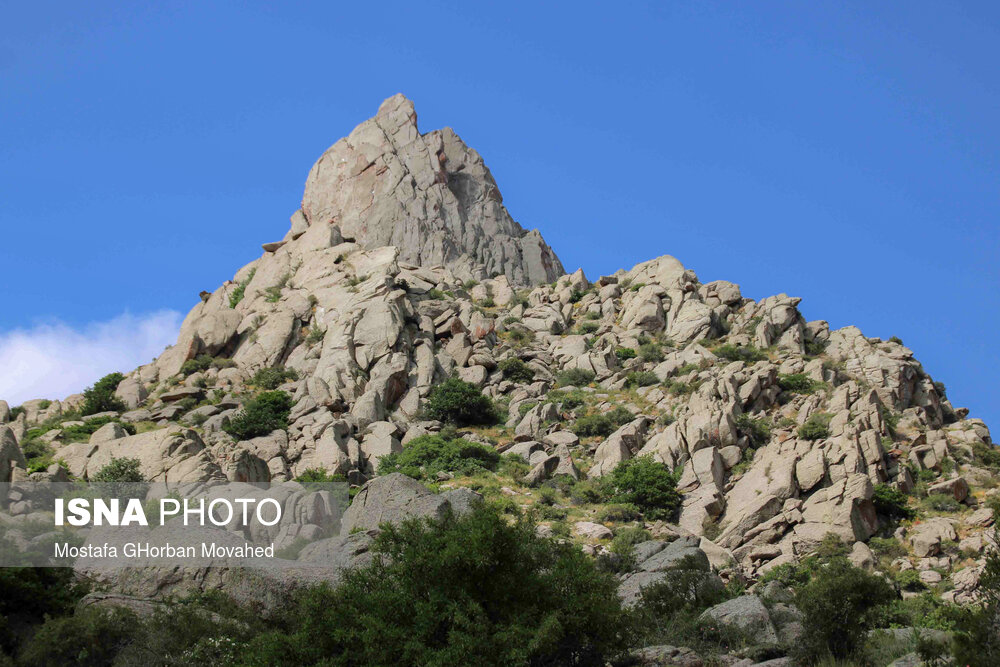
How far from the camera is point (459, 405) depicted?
5650 centimetres

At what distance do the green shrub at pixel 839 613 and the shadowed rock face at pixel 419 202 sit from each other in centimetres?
5685

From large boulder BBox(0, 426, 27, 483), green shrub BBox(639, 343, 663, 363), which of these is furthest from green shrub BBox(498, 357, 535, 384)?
large boulder BBox(0, 426, 27, 483)

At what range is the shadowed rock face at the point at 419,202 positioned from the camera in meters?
84.2

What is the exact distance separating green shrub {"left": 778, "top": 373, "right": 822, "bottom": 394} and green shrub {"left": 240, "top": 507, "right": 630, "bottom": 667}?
107 ft

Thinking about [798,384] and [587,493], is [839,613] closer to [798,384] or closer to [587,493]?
[587,493]

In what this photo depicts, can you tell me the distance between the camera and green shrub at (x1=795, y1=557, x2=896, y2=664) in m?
26.9

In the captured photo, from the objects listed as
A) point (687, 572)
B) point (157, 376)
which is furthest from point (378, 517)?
point (157, 376)

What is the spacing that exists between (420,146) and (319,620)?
230 feet

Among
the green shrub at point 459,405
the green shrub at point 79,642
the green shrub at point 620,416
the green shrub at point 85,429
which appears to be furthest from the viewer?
the green shrub at point 459,405

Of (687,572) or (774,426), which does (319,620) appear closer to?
(687,572)

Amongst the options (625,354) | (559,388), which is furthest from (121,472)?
(625,354)

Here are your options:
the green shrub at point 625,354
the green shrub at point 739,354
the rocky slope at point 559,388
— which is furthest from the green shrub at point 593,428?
the green shrub at point 625,354

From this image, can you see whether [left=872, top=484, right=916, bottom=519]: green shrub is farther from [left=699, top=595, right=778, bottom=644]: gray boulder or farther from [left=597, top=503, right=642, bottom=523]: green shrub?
[left=699, top=595, right=778, bottom=644]: gray boulder

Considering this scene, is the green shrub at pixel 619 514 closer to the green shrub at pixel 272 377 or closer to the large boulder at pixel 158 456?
the large boulder at pixel 158 456
